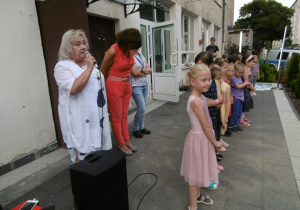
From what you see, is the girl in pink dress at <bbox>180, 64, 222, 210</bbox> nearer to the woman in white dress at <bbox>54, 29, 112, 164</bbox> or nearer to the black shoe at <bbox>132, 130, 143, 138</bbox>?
the woman in white dress at <bbox>54, 29, 112, 164</bbox>

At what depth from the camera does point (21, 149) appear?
2.83 m

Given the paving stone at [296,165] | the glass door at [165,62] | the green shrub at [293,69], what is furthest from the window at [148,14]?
the green shrub at [293,69]

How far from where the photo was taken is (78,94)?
1.87 m

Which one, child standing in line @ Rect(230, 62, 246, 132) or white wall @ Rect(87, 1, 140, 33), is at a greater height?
white wall @ Rect(87, 1, 140, 33)

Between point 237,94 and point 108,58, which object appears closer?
point 108,58

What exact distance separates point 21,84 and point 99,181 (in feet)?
7.03

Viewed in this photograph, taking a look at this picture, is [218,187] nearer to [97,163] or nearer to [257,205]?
[257,205]

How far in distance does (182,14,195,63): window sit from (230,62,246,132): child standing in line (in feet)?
16.9

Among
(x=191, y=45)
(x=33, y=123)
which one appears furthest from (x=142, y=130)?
(x=191, y=45)

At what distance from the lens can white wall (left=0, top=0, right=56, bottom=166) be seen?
255 cm

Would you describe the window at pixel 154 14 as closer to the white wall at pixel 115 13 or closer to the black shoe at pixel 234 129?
the white wall at pixel 115 13

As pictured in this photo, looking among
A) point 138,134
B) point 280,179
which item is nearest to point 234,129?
point 280,179

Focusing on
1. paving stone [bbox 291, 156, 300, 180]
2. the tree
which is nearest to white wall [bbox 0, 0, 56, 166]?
paving stone [bbox 291, 156, 300, 180]

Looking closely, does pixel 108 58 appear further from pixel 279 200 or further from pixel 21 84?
pixel 279 200
